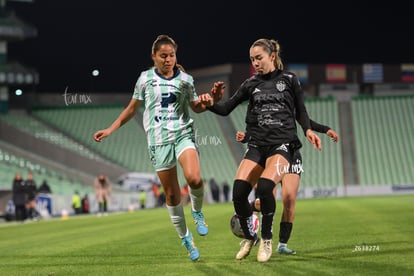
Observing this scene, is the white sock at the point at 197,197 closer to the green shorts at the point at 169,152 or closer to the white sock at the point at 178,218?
the white sock at the point at 178,218

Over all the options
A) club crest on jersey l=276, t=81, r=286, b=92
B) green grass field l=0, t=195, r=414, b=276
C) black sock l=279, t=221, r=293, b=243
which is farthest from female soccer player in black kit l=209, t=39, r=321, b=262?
black sock l=279, t=221, r=293, b=243

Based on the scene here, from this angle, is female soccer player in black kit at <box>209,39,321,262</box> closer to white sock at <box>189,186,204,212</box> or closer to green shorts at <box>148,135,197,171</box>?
white sock at <box>189,186,204,212</box>

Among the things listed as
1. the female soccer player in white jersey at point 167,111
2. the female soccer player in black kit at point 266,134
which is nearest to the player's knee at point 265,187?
the female soccer player in black kit at point 266,134

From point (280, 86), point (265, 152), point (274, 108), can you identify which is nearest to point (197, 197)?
point (265, 152)

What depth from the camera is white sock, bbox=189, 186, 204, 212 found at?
30.7ft

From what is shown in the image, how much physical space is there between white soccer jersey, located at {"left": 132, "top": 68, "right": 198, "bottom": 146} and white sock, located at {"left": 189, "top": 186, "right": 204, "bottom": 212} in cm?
71

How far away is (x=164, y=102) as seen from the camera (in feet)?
29.7

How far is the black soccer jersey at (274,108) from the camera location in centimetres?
913

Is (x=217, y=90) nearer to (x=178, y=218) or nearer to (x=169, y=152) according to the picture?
(x=169, y=152)

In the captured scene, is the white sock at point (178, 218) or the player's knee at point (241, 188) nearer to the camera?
the player's knee at point (241, 188)

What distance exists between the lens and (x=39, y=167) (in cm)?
4134

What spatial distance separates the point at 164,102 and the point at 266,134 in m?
1.25

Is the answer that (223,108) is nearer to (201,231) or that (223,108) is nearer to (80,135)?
(201,231)

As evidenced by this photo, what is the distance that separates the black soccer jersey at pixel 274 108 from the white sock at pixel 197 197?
87cm
